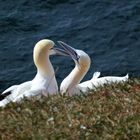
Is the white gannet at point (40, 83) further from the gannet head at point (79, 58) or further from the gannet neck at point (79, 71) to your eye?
the gannet neck at point (79, 71)

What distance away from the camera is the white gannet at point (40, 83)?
1078cm

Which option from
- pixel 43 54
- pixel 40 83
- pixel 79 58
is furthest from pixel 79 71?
pixel 40 83

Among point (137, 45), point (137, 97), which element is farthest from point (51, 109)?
point (137, 45)

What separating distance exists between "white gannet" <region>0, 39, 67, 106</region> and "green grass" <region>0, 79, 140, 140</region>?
3135 millimetres

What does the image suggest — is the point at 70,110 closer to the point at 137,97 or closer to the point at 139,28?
the point at 137,97

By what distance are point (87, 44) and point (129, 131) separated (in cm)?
1130

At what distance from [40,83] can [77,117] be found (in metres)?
5.21

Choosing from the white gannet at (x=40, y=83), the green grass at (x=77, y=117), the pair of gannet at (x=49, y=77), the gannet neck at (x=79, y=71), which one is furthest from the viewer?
the gannet neck at (x=79, y=71)

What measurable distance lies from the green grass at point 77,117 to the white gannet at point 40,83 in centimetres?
314

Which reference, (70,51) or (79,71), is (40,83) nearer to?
(70,51)

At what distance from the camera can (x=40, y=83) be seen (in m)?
11.5

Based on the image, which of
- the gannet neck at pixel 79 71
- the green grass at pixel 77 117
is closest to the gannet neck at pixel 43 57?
the gannet neck at pixel 79 71

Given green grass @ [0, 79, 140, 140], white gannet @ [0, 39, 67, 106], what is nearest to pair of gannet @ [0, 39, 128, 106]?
white gannet @ [0, 39, 67, 106]

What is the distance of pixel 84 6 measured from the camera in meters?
19.3
